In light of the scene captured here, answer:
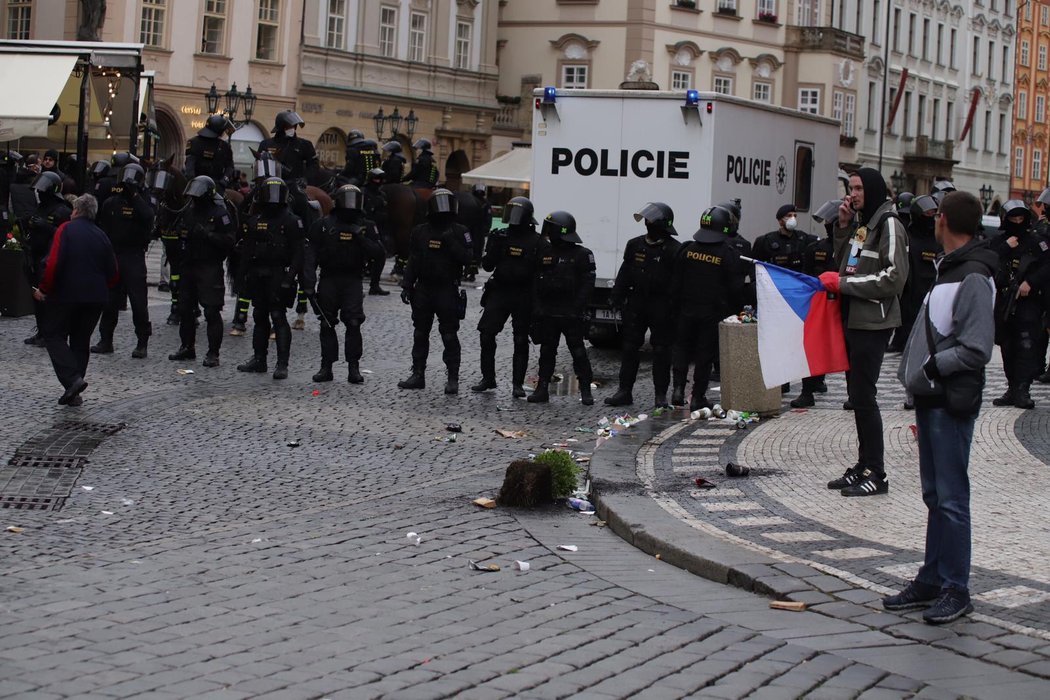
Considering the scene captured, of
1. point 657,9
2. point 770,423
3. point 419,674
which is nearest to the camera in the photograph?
point 419,674

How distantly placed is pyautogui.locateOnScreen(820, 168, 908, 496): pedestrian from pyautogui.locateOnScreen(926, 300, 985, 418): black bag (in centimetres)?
259

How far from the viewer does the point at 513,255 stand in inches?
602

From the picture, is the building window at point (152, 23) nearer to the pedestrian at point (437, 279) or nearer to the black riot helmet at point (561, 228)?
the pedestrian at point (437, 279)

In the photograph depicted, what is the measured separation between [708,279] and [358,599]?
7381 mm

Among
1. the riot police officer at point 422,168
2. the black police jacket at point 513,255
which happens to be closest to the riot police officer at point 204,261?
the black police jacket at point 513,255

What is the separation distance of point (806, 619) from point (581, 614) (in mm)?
993

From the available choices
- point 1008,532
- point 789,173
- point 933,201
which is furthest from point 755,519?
point 789,173

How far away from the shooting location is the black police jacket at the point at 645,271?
14.8 meters

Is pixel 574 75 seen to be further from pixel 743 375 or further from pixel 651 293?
pixel 743 375

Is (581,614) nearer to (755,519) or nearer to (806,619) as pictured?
(806,619)

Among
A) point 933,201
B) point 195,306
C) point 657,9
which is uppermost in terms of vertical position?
point 657,9

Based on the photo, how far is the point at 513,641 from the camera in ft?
22.1

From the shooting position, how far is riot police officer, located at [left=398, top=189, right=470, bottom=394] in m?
15.5

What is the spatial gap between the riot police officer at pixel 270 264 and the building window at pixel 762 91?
1958 inches
